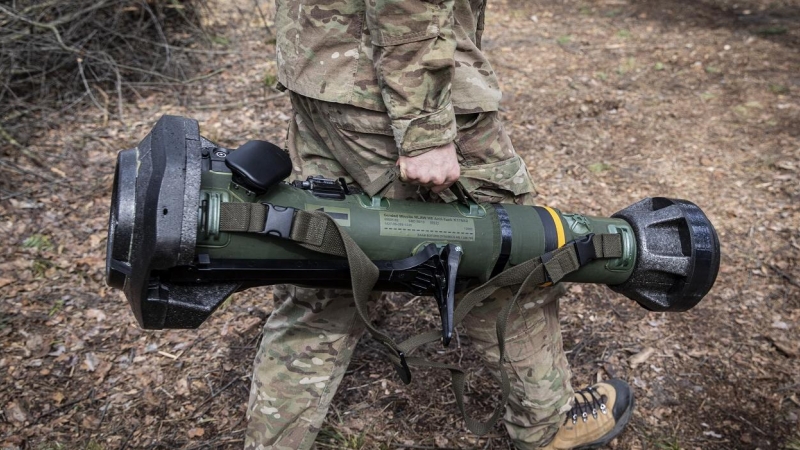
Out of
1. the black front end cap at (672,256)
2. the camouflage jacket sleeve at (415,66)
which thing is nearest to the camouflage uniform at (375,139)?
the camouflage jacket sleeve at (415,66)

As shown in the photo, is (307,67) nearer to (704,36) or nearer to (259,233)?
(259,233)

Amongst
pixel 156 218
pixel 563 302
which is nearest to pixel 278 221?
pixel 156 218

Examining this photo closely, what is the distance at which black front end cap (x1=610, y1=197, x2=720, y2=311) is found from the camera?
6.03 ft

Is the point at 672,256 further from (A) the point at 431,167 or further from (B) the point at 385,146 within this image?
(B) the point at 385,146

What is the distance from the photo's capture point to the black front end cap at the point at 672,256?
1839 mm

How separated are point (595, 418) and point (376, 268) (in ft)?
4.10

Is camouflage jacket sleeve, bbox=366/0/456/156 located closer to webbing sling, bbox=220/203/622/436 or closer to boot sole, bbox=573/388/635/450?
webbing sling, bbox=220/203/622/436

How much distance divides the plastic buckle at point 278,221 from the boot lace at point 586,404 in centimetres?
140

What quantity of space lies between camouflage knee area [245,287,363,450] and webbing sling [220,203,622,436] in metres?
0.22

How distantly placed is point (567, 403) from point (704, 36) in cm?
502

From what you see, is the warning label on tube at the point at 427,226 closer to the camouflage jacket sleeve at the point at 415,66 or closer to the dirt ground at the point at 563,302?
the camouflage jacket sleeve at the point at 415,66

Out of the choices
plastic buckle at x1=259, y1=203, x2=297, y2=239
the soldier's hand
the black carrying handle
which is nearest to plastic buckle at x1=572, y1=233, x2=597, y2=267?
the black carrying handle

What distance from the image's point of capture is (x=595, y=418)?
7.93ft

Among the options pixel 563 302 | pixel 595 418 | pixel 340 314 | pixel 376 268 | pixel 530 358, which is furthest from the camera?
pixel 563 302
